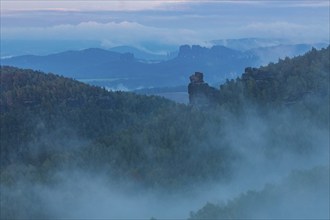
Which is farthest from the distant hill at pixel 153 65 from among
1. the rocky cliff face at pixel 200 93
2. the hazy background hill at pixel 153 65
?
the rocky cliff face at pixel 200 93

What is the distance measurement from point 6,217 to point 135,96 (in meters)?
23.8

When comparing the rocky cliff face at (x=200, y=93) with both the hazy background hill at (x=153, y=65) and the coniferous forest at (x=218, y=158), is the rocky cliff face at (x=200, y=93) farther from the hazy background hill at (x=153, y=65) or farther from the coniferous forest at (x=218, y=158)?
the hazy background hill at (x=153, y=65)

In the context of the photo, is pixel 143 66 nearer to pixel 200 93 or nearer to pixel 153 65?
pixel 153 65

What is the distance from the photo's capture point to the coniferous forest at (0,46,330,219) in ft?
64.3

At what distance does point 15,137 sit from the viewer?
3972 cm

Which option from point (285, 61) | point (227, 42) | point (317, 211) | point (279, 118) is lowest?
point (317, 211)

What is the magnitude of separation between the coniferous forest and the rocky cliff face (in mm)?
490

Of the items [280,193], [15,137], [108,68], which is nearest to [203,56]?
[108,68]

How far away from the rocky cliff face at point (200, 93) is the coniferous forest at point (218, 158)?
0.49 metres

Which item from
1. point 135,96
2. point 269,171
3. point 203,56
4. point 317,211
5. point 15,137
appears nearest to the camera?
point 317,211

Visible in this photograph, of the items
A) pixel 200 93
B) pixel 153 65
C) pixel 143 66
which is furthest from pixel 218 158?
pixel 153 65

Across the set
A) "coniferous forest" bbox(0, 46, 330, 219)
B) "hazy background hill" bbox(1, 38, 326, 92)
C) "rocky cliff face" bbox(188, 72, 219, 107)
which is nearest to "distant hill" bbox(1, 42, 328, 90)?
"hazy background hill" bbox(1, 38, 326, 92)

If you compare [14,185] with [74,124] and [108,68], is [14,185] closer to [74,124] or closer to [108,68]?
[74,124]

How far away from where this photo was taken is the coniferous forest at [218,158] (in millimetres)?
19609
